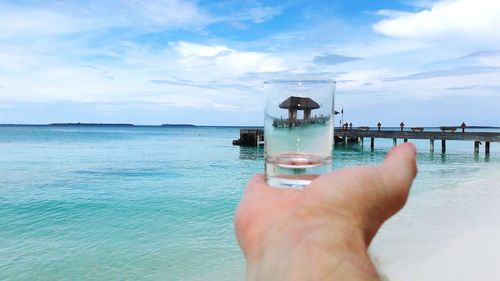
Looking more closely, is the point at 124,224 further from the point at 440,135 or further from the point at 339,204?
the point at 440,135

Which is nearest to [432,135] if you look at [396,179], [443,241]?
[443,241]

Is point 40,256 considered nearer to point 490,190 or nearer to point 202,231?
point 202,231

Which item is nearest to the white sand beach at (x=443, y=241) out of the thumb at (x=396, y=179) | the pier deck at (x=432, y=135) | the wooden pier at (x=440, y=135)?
the thumb at (x=396, y=179)

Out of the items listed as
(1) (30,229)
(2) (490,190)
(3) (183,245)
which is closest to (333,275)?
(3) (183,245)

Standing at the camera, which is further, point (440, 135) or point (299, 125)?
point (440, 135)

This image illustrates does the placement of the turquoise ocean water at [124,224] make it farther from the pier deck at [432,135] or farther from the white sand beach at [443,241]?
the pier deck at [432,135]

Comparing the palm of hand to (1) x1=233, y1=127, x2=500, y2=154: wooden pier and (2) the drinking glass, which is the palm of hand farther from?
(1) x1=233, y1=127, x2=500, y2=154: wooden pier
